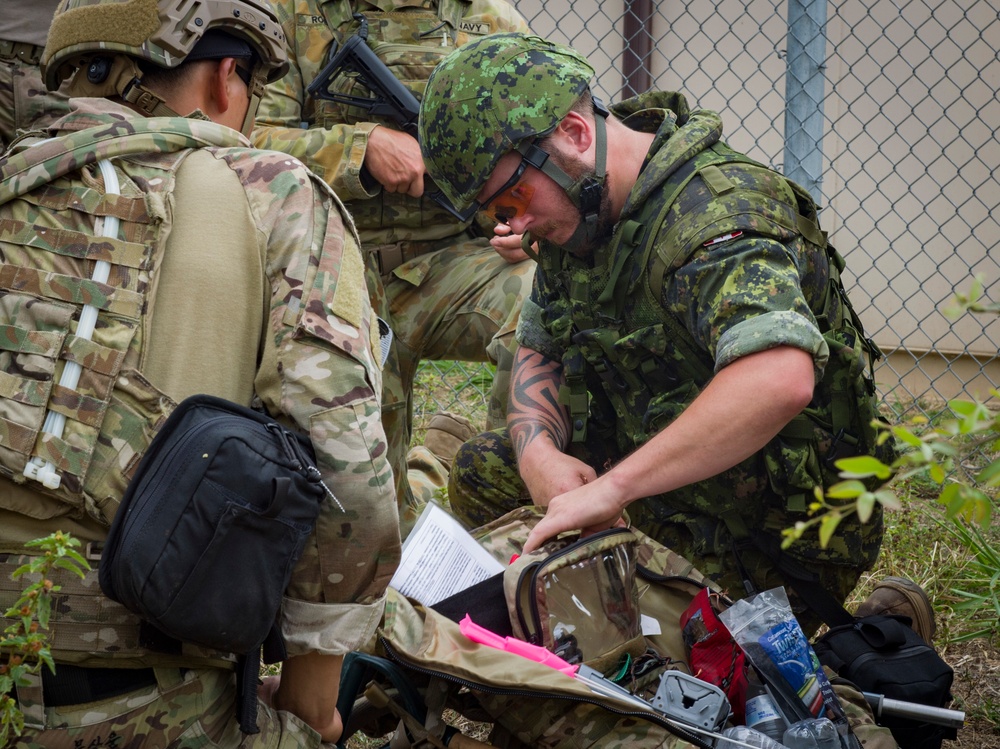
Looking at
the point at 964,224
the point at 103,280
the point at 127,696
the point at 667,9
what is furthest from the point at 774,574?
the point at 667,9

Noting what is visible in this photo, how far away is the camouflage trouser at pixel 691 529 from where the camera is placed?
2.61 m

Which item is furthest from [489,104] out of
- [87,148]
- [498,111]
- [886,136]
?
[886,136]

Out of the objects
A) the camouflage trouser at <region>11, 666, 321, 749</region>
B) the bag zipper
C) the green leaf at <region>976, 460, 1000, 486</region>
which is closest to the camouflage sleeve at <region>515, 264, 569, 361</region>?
the bag zipper

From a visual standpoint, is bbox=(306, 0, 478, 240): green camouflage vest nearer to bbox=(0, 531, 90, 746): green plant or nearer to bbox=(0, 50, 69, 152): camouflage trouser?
bbox=(0, 50, 69, 152): camouflage trouser

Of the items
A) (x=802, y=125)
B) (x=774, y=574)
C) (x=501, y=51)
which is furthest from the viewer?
(x=802, y=125)

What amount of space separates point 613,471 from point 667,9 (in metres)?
4.06

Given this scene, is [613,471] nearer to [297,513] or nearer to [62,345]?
[297,513]

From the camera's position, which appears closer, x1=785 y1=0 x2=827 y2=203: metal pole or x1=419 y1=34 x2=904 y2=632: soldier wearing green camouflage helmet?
x1=419 y1=34 x2=904 y2=632: soldier wearing green camouflage helmet

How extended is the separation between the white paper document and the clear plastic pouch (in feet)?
0.65

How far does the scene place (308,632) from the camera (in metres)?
1.77

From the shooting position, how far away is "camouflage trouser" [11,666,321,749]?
1.63 meters

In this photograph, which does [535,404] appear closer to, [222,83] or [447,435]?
[222,83]

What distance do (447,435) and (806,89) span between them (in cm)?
177

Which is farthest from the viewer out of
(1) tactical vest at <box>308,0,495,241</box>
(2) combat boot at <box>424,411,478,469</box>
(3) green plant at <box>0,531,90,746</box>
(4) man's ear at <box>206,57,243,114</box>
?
(2) combat boot at <box>424,411,478,469</box>
